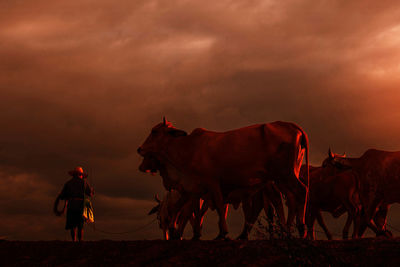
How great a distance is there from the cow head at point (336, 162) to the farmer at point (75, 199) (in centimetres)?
745

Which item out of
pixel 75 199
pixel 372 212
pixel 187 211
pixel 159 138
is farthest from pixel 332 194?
pixel 75 199

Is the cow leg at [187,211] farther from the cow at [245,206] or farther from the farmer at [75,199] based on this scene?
the farmer at [75,199]

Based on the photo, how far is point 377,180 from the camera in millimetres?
16281

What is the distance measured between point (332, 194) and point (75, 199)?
8004 mm

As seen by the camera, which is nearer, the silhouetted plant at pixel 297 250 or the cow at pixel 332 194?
the silhouetted plant at pixel 297 250

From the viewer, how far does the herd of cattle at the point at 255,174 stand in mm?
13453

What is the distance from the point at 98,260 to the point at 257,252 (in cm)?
329

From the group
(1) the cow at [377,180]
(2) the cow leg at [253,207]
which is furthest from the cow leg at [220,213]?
(1) the cow at [377,180]

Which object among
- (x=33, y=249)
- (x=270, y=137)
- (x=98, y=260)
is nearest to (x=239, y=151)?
(x=270, y=137)

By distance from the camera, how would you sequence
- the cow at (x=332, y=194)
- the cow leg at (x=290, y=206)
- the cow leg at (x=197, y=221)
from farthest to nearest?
1. the cow at (x=332, y=194)
2. the cow leg at (x=290, y=206)
3. the cow leg at (x=197, y=221)

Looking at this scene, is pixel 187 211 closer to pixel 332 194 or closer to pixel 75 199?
pixel 75 199

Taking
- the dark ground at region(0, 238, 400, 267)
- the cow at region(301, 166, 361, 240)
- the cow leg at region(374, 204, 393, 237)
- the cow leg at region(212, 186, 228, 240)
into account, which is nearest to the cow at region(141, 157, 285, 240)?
the cow leg at region(212, 186, 228, 240)

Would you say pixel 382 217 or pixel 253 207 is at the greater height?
pixel 253 207

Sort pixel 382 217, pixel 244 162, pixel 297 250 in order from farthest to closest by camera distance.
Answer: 1. pixel 382 217
2. pixel 244 162
3. pixel 297 250
